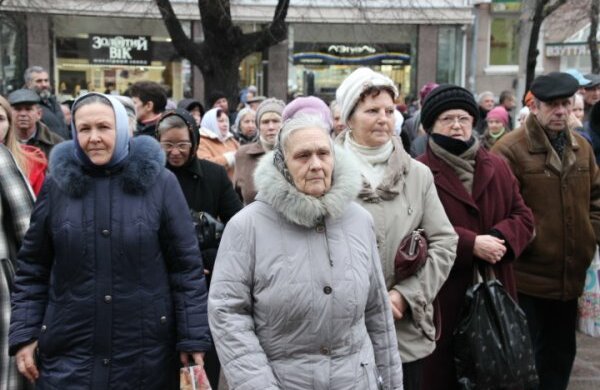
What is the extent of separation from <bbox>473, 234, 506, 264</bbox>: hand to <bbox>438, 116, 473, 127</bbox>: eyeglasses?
0.65 m

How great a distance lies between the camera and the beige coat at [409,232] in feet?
11.6

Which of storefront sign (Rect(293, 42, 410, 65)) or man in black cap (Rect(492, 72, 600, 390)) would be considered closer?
man in black cap (Rect(492, 72, 600, 390))

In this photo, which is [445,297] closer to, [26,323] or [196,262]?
[196,262]

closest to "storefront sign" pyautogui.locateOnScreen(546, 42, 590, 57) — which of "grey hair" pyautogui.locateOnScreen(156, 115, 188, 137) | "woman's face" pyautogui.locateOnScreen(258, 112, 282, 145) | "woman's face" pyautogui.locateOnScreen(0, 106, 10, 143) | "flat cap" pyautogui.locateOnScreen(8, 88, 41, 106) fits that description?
"woman's face" pyautogui.locateOnScreen(258, 112, 282, 145)

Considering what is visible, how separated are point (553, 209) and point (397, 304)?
1747 millimetres

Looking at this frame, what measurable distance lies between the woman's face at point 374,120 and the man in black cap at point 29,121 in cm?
373

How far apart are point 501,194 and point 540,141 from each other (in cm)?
80

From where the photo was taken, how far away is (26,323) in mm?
3375

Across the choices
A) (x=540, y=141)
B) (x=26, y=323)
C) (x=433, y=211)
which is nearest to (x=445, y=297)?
(x=433, y=211)

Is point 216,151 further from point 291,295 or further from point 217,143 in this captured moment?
point 291,295

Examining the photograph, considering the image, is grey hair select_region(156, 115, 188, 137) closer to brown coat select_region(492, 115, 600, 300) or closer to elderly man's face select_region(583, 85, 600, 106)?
brown coat select_region(492, 115, 600, 300)

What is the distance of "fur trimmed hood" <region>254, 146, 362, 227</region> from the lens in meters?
2.85

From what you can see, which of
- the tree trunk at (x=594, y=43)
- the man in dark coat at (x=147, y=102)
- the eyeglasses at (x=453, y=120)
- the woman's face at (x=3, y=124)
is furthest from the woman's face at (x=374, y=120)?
the tree trunk at (x=594, y=43)

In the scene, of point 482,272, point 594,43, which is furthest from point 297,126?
point 594,43
